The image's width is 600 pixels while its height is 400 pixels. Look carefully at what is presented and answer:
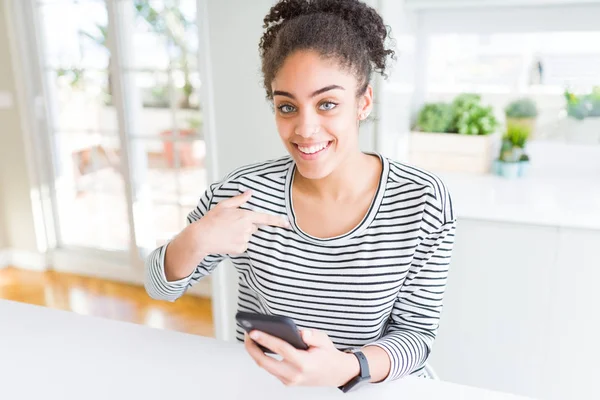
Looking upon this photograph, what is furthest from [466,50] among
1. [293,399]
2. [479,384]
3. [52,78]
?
[52,78]

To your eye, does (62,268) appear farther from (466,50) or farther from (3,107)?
(466,50)

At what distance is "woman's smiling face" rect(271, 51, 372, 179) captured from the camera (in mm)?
954

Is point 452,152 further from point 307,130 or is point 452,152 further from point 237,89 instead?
point 307,130

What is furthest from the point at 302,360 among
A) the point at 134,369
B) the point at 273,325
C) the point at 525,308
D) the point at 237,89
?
the point at 237,89

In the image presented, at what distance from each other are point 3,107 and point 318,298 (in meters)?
2.77

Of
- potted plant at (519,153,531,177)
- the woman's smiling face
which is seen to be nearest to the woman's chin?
the woman's smiling face

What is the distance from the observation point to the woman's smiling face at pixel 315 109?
0.95m

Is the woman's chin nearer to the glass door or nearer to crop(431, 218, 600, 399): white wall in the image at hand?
crop(431, 218, 600, 399): white wall

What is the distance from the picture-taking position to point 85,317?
3.49 feet

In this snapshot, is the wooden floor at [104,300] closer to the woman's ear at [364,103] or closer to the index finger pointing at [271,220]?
the index finger pointing at [271,220]

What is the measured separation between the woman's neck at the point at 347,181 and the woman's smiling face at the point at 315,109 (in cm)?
8

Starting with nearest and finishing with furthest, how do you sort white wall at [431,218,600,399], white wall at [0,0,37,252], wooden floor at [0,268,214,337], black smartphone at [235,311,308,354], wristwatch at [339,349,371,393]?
1. black smartphone at [235,311,308,354]
2. wristwatch at [339,349,371,393]
3. white wall at [431,218,600,399]
4. wooden floor at [0,268,214,337]
5. white wall at [0,0,37,252]

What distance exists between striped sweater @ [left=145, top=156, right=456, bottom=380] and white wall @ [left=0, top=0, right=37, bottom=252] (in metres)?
2.49

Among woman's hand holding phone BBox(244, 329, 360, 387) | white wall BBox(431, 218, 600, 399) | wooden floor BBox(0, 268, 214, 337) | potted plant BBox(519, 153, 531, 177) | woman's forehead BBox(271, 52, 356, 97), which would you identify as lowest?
wooden floor BBox(0, 268, 214, 337)
